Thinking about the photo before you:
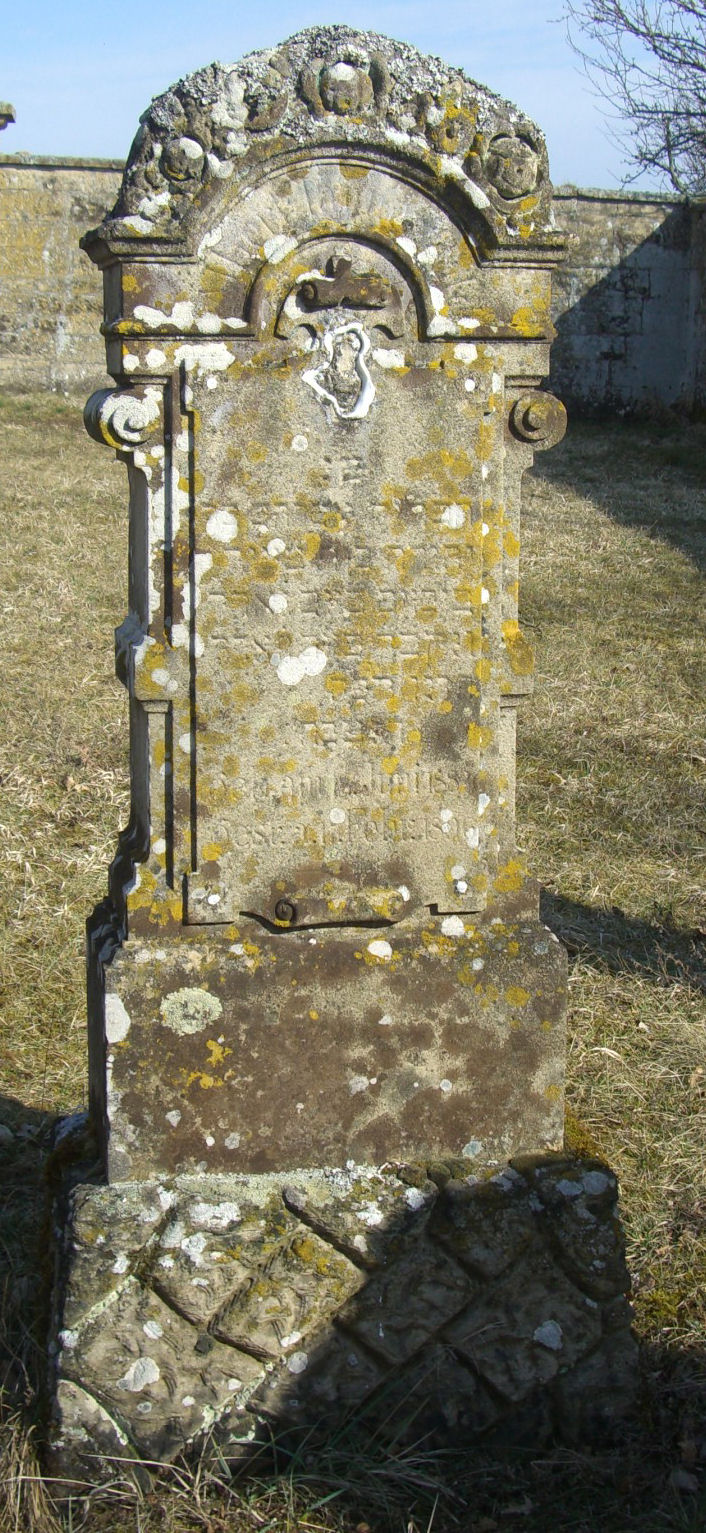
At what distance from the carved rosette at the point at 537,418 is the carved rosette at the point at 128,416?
0.75 metres

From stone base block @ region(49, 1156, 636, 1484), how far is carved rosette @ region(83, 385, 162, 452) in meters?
1.54

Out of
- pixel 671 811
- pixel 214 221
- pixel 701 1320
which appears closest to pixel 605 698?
pixel 671 811

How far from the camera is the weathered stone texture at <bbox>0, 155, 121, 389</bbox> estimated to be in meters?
15.2

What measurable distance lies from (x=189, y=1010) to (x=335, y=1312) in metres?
0.70

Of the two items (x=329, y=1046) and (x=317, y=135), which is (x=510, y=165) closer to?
(x=317, y=135)

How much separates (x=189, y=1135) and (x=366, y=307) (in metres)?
1.76

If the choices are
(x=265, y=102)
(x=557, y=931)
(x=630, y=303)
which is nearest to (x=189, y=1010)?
(x=265, y=102)

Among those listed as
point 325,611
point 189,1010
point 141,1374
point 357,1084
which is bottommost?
point 141,1374

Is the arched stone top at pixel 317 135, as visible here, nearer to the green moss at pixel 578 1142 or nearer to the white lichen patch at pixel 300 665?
the white lichen patch at pixel 300 665

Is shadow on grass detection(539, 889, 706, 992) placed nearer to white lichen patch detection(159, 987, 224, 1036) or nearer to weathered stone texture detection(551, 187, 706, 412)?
white lichen patch detection(159, 987, 224, 1036)

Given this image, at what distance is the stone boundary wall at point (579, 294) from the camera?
50.3ft

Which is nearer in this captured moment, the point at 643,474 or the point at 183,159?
the point at 183,159

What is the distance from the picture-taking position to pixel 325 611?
9.57 ft

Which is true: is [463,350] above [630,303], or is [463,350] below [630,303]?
below
